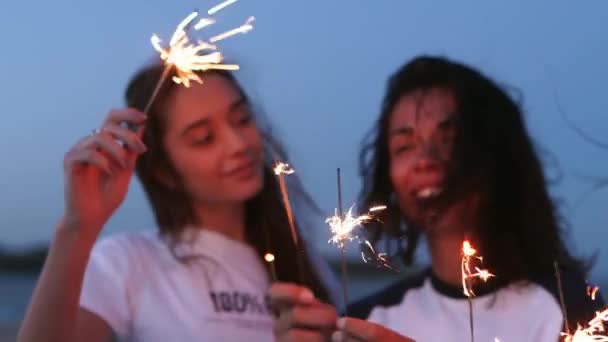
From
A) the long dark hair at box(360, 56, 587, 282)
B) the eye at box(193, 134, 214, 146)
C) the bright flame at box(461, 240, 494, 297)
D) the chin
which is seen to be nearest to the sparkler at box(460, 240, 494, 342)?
the bright flame at box(461, 240, 494, 297)

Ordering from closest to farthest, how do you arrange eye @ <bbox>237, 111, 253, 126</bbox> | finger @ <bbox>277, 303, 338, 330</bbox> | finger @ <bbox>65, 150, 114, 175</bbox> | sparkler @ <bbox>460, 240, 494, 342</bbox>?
1. sparkler @ <bbox>460, 240, 494, 342</bbox>
2. finger @ <bbox>277, 303, 338, 330</bbox>
3. finger @ <bbox>65, 150, 114, 175</bbox>
4. eye @ <bbox>237, 111, 253, 126</bbox>

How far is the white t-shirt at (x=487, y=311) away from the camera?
199 centimetres

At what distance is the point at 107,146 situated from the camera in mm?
1952

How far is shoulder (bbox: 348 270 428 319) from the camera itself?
222 cm

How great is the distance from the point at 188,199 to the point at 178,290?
23 centimetres

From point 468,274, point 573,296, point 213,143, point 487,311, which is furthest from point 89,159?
point 573,296

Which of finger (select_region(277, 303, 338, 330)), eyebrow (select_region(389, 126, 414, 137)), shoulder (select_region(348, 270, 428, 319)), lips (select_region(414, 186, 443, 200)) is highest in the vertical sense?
eyebrow (select_region(389, 126, 414, 137))

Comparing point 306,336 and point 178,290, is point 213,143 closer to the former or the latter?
point 178,290

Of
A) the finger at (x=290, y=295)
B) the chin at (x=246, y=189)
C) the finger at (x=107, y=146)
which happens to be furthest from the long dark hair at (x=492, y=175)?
the finger at (x=107, y=146)

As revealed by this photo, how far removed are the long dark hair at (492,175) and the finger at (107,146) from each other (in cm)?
61

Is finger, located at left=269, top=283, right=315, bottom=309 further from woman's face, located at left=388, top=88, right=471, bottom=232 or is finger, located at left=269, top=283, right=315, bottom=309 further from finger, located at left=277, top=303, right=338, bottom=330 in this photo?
woman's face, located at left=388, top=88, right=471, bottom=232

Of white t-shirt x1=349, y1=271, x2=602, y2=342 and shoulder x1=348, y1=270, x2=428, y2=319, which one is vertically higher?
shoulder x1=348, y1=270, x2=428, y2=319

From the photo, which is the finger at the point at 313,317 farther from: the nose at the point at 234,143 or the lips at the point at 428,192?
the nose at the point at 234,143

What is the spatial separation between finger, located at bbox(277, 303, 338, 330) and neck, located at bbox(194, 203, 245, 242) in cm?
75
